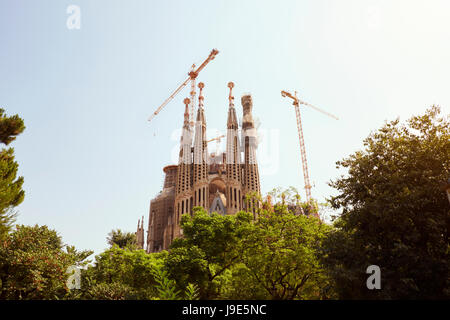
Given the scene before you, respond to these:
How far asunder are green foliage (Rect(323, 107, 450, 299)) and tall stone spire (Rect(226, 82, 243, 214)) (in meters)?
56.8

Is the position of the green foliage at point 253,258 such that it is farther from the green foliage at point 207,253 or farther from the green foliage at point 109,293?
the green foliage at point 109,293

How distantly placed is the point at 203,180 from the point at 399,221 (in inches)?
2448

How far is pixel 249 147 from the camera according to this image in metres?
81.2

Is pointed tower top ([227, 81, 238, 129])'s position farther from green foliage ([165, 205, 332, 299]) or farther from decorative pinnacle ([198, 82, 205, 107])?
green foliage ([165, 205, 332, 299])

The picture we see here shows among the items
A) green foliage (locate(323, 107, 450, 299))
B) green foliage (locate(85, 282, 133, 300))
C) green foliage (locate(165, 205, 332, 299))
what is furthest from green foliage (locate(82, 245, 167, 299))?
green foliage (locate(323, 107, 450, 299))

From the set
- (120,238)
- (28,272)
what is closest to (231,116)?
(120,238)

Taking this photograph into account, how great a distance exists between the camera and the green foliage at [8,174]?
1830 centimetres

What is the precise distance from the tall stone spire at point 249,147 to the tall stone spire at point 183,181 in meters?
14.8

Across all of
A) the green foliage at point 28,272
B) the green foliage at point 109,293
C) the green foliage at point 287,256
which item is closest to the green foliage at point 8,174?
the green foliage at point 28,272

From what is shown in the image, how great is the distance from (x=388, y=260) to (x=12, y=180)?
2230 centimetres

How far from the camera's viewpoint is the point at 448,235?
46.0 feet

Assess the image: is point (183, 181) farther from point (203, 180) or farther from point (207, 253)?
point (207, 253)

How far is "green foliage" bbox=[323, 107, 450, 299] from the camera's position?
13.0 m

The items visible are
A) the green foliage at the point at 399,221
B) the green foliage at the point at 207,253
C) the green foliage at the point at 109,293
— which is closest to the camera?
the green foliage at the point at 399,221
